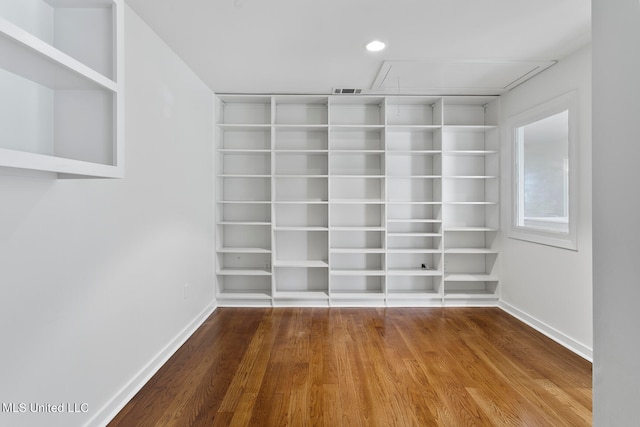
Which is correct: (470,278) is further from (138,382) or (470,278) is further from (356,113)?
(138,382)

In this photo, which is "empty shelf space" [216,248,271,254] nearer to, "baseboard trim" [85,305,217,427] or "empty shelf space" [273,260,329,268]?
"empty shelf space" [273,260,329,268]

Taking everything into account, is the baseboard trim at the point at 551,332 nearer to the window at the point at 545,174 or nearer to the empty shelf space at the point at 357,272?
the window at the point at 545,174

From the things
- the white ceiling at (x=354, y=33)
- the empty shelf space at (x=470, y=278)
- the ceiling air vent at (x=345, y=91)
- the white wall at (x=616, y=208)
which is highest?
the ceiling air vent at (x=345, y=91)

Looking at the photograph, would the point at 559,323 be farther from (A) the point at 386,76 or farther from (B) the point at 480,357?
(A) the point at 386,76

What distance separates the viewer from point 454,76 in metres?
3.13

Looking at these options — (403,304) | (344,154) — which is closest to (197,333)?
(403,304)

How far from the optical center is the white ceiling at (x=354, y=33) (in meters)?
2.03

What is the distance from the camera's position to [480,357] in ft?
8.38

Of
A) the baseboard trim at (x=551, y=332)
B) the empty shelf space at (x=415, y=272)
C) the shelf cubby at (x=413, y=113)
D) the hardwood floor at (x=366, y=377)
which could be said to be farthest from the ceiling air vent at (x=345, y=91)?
the baseboard trim at (x=551, y=332)

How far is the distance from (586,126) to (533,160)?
2.48ft

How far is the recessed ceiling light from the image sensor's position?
2.47 meters

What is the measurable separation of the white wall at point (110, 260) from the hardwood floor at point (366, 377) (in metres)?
0.30

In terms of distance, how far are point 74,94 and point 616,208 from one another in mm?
1993

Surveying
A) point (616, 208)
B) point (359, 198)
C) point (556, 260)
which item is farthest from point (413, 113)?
point (616, 208)
